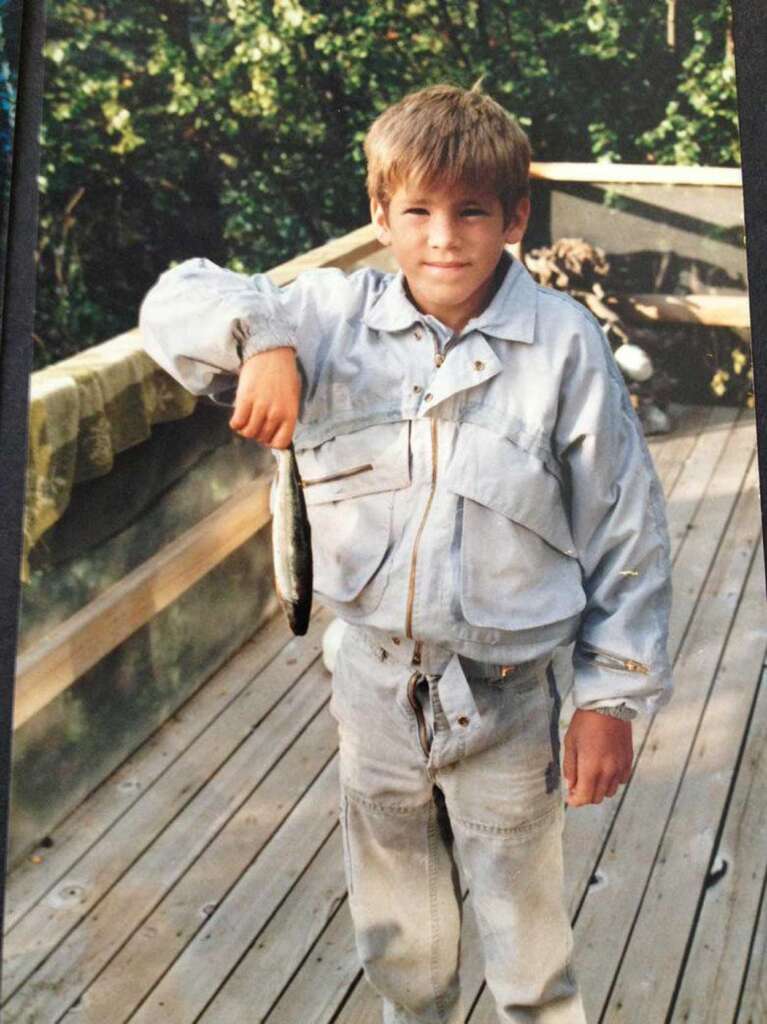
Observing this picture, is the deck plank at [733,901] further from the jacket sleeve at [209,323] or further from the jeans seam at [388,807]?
the jacket sleeve at [209,323]

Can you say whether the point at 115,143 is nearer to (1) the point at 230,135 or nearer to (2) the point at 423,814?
(1) the point at 230,135

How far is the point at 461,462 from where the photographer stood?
1.32 metres

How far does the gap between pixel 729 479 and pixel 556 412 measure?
0.25 meters

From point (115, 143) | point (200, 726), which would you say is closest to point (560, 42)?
point (115, 143)

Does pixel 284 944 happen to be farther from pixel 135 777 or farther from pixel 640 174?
pixel 640 174

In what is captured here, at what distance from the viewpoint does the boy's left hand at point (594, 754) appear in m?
1.37

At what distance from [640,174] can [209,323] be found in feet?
1.48

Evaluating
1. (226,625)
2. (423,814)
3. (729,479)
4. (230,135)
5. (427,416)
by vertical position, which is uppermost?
(230,135)

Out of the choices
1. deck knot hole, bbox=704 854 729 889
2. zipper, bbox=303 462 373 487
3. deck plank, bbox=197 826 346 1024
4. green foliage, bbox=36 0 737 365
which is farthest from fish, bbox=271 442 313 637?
deck knot hole, bbox=704 854 729 889

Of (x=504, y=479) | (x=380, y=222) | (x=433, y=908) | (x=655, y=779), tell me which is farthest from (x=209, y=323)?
(x=655, y=779)

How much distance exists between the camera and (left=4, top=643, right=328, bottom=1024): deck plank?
1.50 metres

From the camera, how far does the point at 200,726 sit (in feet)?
5.28

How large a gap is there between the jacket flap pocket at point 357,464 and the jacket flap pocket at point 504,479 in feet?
0.15

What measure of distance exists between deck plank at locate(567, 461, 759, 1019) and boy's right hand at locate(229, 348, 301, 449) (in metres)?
0.43
